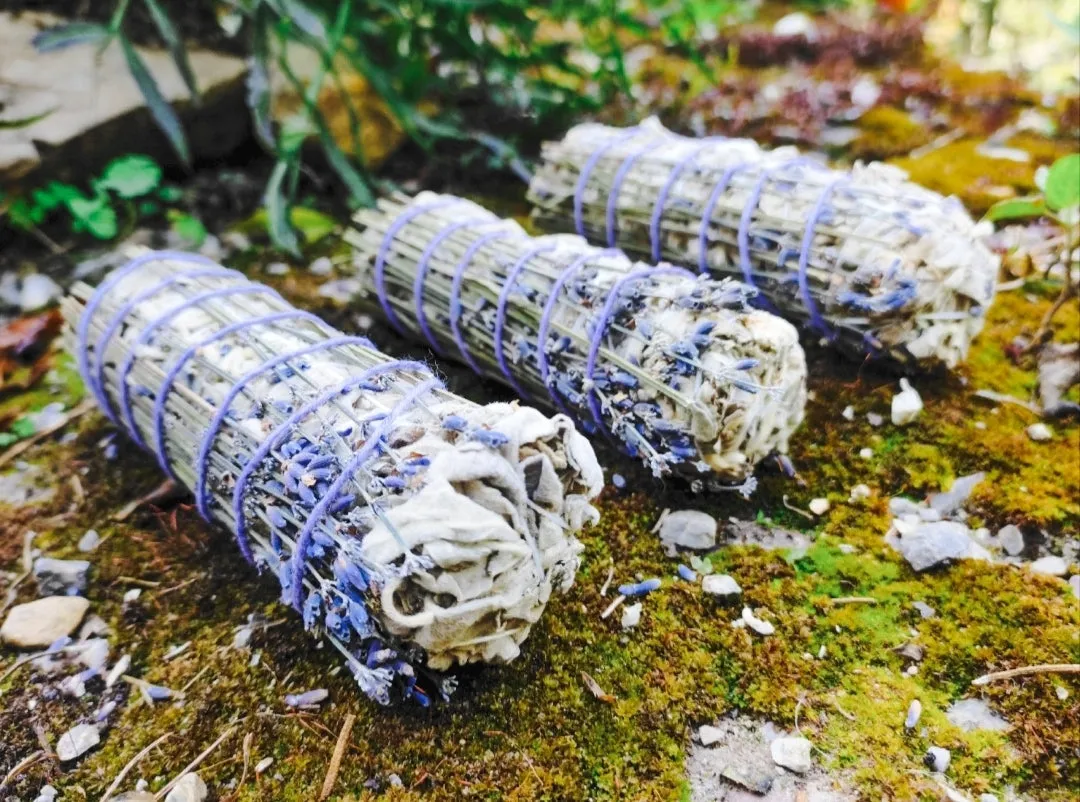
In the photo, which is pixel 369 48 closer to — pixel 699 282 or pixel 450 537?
pixel 699 282

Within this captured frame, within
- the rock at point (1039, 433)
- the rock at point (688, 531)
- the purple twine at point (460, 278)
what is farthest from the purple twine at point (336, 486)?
the rock at point (1039, 433)

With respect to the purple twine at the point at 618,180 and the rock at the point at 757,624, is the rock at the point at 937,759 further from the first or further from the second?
the purple twine at the point at 618,180

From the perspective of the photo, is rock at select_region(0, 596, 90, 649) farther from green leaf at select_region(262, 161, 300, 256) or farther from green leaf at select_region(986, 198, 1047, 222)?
green leaf at select_region(986, 198, 1047, 222)

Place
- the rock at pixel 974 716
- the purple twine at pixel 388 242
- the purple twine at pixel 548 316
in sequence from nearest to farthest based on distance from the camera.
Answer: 1. the rock at pixel 974 716
2. the purple twine at pixel 548 316
3. the purple twine at pixel 388 242

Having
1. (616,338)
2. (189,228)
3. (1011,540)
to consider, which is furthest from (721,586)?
(189,228)

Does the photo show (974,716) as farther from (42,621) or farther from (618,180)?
(42,621)
